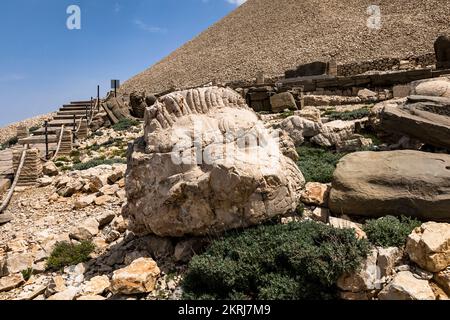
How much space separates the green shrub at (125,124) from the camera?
16688 mm

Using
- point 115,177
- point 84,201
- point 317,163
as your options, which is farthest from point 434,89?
point 84,201

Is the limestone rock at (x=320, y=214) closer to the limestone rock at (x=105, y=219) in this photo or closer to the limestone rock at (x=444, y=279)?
the limestone rock at (x=444, y=279)

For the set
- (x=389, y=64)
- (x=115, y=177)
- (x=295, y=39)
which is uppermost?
(x=295, y=39)

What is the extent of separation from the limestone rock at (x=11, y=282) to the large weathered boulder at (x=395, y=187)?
401 centimetres

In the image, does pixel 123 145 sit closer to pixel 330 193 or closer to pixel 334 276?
pixel 330 193

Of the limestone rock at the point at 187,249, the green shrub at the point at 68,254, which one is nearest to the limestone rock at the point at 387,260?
the limestone rock at the point at 187,249

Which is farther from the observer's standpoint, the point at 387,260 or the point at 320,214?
the point at 320,214

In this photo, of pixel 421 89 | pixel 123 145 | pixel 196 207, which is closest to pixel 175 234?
pixel 196 207

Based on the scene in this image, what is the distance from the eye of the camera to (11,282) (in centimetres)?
438

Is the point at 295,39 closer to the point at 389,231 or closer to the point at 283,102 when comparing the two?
the point at 283,102

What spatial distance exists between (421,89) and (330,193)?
5.02 meters

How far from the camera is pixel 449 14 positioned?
112 feet

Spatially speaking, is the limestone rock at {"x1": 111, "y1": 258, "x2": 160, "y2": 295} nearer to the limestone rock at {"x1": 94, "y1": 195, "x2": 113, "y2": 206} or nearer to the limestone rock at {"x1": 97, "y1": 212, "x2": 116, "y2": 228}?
the limestone rock at {"x1": 97, "y1": 212, "x2": 116, "y2": 228}

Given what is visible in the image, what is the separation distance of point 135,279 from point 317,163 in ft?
13.9
